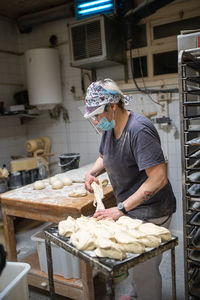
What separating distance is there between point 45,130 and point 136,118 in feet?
10.2

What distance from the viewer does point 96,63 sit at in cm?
360

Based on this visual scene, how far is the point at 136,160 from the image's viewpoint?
1745 mm

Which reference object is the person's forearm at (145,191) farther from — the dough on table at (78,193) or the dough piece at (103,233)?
the dough on table at (78,193)

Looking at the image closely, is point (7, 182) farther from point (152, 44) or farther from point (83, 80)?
point (152, 44)

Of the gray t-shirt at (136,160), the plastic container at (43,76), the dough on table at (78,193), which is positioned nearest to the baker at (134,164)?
the gray t-shirt at (136,160)

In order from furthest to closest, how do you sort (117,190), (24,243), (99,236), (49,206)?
1. (24,243)
2. (49,206)
3. (117,190)
4. (99,236)

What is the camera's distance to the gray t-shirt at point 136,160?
5.52ft

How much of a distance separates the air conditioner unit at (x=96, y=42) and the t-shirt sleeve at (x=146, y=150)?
1929 millimetres

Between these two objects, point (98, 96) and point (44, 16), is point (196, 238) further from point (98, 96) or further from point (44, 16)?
point (44, 16)

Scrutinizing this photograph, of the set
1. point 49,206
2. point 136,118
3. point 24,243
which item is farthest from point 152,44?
point 24,243

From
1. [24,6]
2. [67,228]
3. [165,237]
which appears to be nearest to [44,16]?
[24,6]

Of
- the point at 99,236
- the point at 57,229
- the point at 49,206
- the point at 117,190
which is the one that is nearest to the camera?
the point at 99,236

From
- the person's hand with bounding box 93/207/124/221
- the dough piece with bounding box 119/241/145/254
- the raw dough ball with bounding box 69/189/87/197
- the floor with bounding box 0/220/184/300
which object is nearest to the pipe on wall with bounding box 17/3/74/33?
the raw dough ball with bounding box 69/189/87/197

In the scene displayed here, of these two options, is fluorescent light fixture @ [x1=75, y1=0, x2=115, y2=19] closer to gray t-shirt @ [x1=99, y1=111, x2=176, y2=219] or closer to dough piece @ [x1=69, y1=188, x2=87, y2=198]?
gray t-shirt @ [x1=99, y1=111, x2=176, y2=219]
